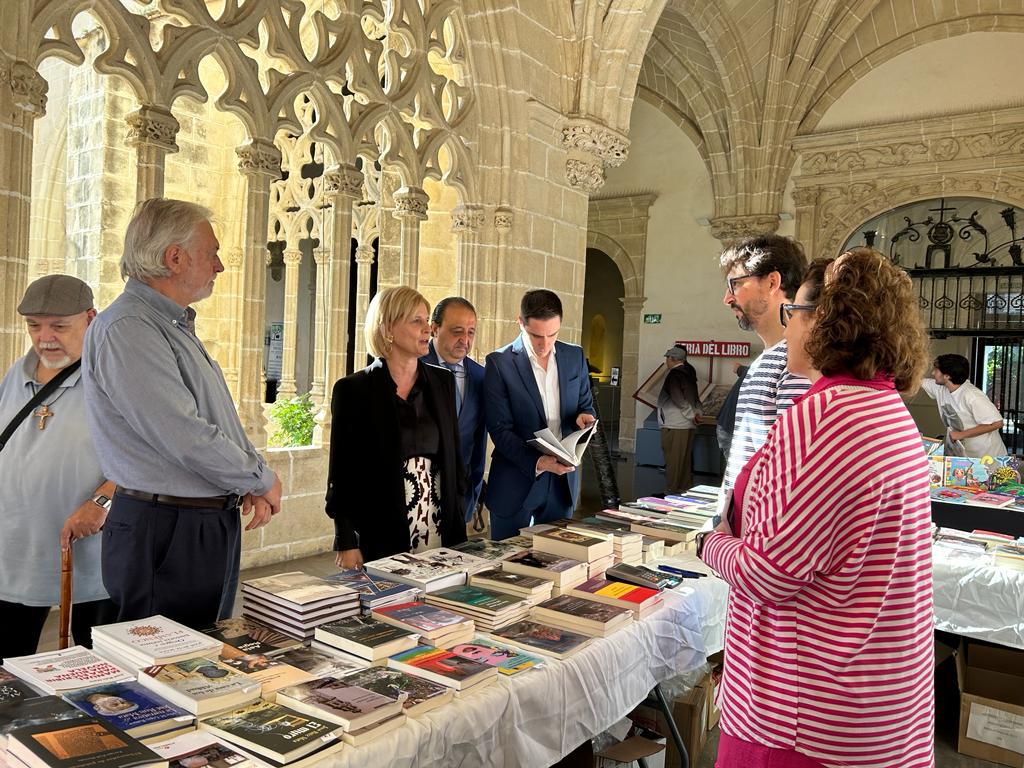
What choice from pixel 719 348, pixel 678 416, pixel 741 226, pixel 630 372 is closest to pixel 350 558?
pixel 678 416

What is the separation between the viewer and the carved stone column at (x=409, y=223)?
19.0ft

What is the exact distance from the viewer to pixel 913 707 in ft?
4.38

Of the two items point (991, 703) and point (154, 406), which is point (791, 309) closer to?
point (154, 406)

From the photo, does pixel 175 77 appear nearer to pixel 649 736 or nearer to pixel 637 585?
pixel 637 585

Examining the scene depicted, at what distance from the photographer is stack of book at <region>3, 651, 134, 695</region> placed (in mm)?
1359

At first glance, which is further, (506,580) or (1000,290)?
(1000,290)

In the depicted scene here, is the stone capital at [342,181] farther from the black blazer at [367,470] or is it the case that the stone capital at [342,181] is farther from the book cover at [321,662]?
the book cover at [321,662]

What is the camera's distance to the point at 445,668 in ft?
5.09

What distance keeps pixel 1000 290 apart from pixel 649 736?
32.0 ft

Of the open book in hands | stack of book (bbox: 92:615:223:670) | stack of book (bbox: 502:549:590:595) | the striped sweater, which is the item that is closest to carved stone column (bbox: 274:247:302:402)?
the open book in hands

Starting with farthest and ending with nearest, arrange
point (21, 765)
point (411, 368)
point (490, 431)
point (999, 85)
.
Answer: point (999, 85) → point (490, 431) → point (411, 368) → point (21, 765)

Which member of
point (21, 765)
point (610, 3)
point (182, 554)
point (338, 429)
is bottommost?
point (21, 765)

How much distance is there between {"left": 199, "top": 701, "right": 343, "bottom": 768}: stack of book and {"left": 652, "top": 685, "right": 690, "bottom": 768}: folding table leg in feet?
4.24

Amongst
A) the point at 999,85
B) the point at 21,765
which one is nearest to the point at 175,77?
the point at 21,765
